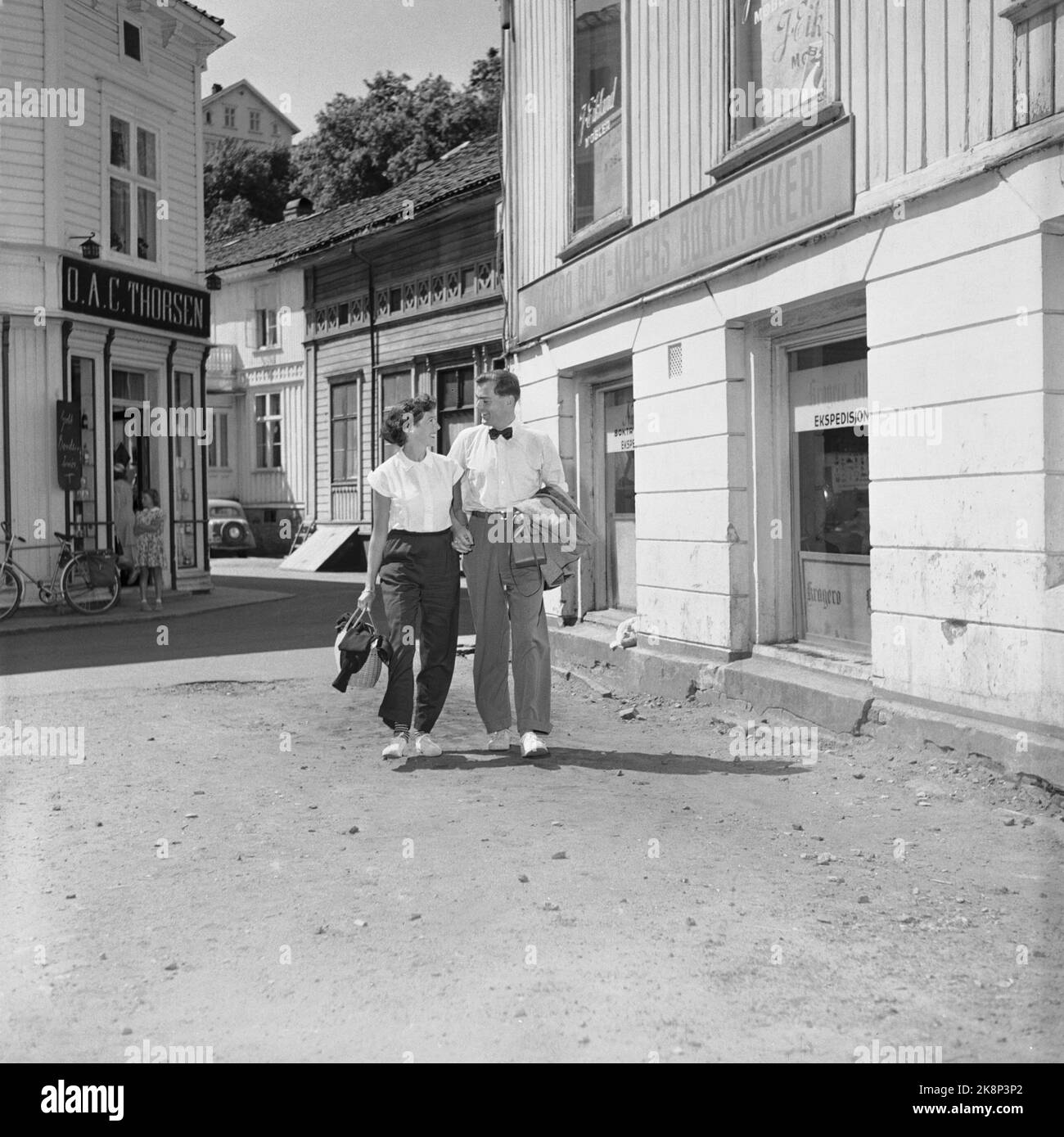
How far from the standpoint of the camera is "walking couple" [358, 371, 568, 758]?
703cm

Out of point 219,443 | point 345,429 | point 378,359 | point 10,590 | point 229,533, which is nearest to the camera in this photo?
point 10,590

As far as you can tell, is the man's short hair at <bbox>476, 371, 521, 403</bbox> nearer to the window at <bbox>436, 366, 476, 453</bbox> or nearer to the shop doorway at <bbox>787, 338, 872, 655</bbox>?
the shop doorway at <bbox>787, 338, 872, 655</bbox>

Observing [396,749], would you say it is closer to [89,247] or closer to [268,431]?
[89,247]

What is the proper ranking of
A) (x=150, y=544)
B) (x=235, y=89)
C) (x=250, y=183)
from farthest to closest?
(x=235, y=89)
(x=250, y=183)
(x=150, y=544)

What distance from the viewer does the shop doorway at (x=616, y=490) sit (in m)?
11.3

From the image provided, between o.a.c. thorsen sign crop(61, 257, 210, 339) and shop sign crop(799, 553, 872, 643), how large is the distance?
12.0 metres

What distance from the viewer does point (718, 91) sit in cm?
921

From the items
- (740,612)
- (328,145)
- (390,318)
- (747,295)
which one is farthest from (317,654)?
(328,145)

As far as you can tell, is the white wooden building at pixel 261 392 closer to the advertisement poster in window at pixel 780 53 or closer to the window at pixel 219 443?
the window at pixel 219 443

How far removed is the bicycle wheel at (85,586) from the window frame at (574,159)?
787cm

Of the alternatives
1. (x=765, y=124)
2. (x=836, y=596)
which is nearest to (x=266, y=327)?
(x=765, y=124)

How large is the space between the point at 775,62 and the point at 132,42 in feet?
42.7

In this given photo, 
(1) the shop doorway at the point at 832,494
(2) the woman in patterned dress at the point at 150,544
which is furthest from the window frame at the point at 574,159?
(2) the woman in patterned dress at the point at 150,544

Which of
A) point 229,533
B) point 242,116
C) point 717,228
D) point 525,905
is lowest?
point 525,905
